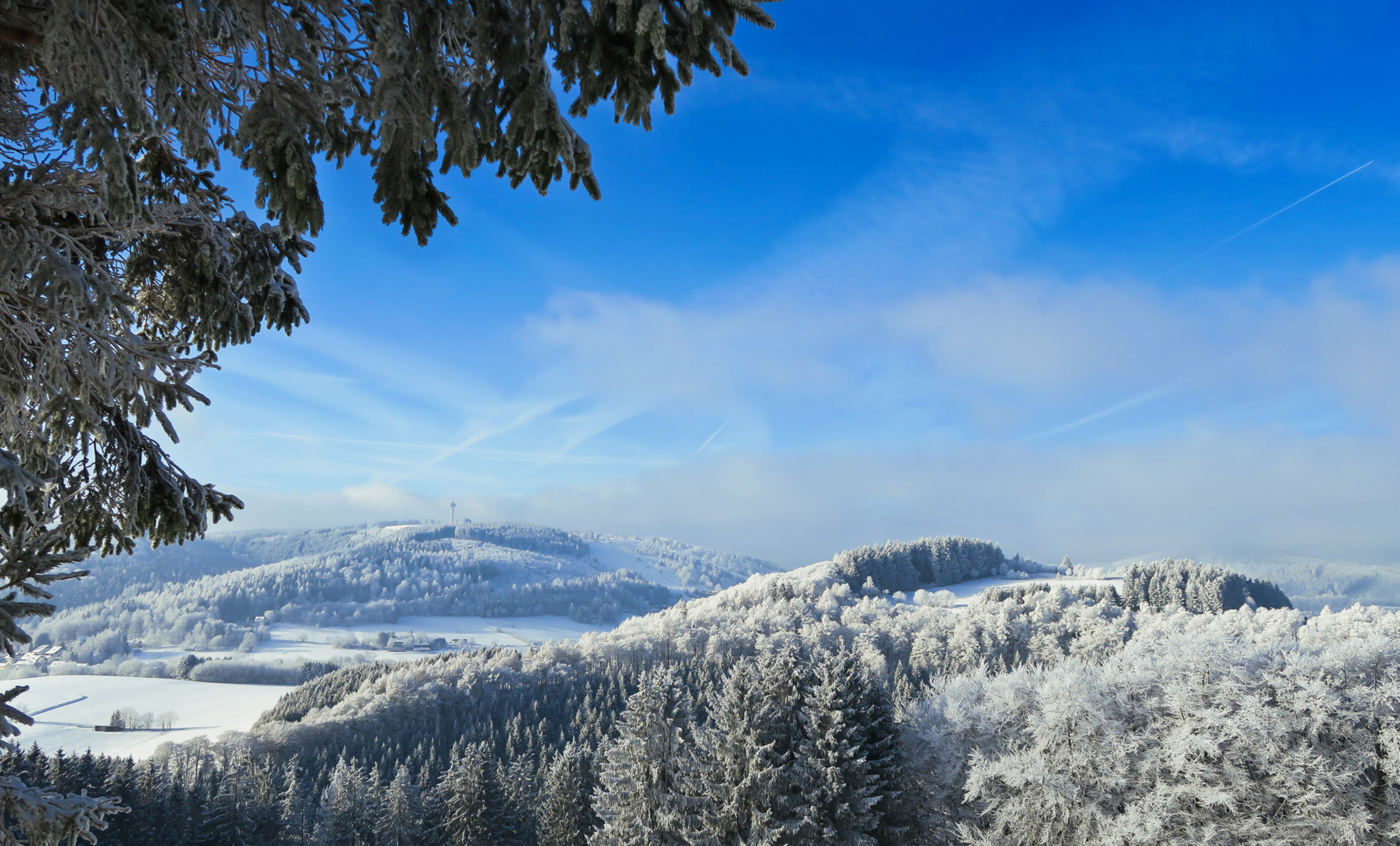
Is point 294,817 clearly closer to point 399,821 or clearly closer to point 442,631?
point 399,821

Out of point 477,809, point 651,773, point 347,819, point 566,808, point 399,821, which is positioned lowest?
point 347,819

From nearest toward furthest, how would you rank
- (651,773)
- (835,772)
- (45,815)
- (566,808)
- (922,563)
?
(45,815) < (835,772) < (651,773) < (566,808) < (922,563)

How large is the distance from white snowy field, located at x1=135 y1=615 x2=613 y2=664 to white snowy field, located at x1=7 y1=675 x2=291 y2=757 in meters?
22.9

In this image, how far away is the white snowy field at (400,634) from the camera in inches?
4897

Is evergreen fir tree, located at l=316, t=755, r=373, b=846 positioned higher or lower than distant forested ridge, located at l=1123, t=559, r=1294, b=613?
lower

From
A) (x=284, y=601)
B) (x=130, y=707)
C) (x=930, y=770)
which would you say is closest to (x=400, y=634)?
(x=284, y=601)

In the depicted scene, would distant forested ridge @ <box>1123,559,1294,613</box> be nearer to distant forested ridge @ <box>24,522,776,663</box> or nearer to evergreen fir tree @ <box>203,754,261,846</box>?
evergreen fir tree @ <box>203,754,261,846</box>

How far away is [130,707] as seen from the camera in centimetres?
8075

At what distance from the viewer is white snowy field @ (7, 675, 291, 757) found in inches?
2645

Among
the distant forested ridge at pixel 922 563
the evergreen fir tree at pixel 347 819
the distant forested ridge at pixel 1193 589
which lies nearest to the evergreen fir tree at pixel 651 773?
the evergreen fir tree at pixel 347 819

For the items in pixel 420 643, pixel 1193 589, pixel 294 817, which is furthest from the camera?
pixel 420 643

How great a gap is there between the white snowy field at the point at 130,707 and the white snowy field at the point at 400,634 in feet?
75.0

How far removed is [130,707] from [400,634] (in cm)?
6805

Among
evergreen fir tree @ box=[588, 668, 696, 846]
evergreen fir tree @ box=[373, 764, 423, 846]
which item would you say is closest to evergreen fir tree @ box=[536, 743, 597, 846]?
evergreen fir tree @ box=[373, 764, 423, 846]
